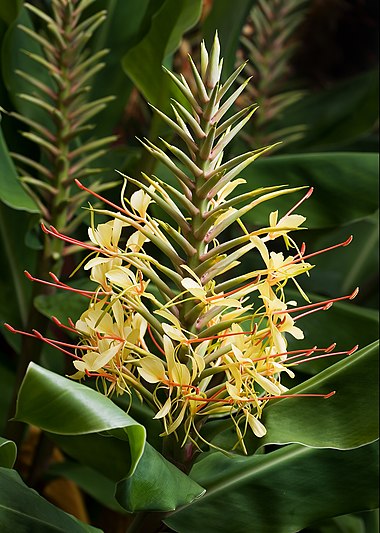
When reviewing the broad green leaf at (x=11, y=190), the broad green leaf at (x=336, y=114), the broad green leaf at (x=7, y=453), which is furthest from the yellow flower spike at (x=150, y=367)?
the broad green leaf at (x=336, y=114)

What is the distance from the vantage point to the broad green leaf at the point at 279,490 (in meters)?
0.71

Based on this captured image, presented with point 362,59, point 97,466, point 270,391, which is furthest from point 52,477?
point 362,59

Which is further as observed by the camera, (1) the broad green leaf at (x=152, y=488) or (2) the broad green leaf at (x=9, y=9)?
(2) the broad green leaf at (x=9, y=9)

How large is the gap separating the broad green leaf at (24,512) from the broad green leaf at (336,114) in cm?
86

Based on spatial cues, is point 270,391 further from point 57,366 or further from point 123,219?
point 57,366

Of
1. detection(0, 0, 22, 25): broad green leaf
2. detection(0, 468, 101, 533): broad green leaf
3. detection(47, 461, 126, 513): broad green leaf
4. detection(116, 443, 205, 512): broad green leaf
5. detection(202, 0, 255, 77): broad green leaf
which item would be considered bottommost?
detection(47, 461, 126, 513): broad green leaf

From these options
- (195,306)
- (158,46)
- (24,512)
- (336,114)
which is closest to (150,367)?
(195,306)

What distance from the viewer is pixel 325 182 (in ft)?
3.40

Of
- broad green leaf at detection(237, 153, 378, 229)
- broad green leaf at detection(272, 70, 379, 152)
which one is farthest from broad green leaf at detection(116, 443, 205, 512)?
broad green leaf at detection(272, 70, 379, 152)

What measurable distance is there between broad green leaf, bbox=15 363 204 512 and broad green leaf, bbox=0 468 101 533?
0.38 feet

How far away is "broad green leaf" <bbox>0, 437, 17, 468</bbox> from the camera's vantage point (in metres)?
0.60

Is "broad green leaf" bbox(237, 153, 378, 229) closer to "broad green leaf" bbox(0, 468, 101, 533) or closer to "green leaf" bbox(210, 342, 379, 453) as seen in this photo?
"green leaf" bbox(210, 342, 379, 453)

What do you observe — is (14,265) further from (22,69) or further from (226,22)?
(226,22)

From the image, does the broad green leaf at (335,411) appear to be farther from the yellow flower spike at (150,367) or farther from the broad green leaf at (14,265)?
the broad green leaf at (14,265)
